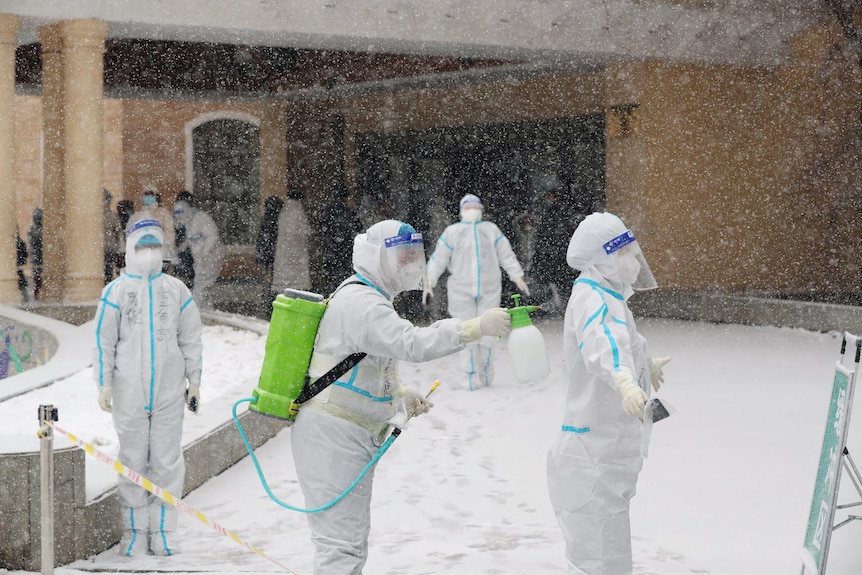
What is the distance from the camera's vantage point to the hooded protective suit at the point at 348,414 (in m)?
4.14

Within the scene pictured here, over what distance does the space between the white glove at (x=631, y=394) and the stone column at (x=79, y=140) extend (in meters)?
10.9

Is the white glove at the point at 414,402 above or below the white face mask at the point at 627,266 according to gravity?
below

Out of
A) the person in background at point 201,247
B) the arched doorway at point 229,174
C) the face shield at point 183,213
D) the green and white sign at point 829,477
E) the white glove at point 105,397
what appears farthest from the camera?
the arched doorway at point 229,174

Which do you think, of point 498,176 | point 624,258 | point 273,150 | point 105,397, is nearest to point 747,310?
point 498,176

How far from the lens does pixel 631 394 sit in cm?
393

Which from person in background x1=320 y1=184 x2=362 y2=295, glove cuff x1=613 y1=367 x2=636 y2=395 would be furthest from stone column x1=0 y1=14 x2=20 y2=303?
glove cuff x1=613 y1=367 x2=636 y2=395

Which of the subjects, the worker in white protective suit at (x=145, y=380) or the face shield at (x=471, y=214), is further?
the face shield at (x=471, y=214)

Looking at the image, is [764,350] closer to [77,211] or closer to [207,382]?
[207,382]

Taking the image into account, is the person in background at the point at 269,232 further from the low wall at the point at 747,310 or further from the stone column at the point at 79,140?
the low wall at the point at 747,310

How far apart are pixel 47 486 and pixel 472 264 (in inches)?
244

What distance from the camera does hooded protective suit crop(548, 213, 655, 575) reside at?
4.29 m

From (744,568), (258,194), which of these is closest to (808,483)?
(744,568)

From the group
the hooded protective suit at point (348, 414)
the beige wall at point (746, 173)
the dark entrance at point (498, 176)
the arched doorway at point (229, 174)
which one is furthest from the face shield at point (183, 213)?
the hooded protective suit at point (348, 414)

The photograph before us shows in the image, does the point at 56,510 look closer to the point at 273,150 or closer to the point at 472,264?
the point at 472,264
